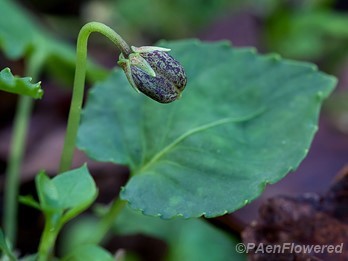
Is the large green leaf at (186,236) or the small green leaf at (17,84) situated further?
the large green leaf at (186,236)

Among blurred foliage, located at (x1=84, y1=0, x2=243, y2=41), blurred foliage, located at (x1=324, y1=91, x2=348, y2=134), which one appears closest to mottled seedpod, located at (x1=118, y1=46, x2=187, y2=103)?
blurred foliage, located at (x1=324, y1=91, x2=348, y2=134)

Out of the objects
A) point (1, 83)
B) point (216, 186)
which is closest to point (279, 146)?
point (216, 186)

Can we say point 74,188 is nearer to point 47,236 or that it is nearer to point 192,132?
point 47,236

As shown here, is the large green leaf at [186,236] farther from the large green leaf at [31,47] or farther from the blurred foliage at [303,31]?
the blurred foliage at [303,31]

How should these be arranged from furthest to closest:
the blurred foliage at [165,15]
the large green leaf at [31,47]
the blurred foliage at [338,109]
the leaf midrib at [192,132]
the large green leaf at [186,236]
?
the blurred foliage at [165,15], the blurred foliage at [338,109], the large green leaf at [31,47], the large green leaf at [186,236], the leaf midrib at [192,132]

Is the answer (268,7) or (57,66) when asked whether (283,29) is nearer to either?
(268,7)

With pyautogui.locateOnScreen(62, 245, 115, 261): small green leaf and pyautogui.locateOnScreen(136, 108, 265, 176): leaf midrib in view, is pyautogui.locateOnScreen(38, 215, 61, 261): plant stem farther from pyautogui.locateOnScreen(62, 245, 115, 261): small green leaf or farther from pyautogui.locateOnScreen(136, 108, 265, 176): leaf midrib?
pyautogui.locateOnScreen(136, 108, 265, 176): leaf midrib

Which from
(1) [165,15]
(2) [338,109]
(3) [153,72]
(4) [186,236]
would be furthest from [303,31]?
(3) [153,72]

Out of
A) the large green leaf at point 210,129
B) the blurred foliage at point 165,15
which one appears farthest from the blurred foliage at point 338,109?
the large green leaf at point 210,129
